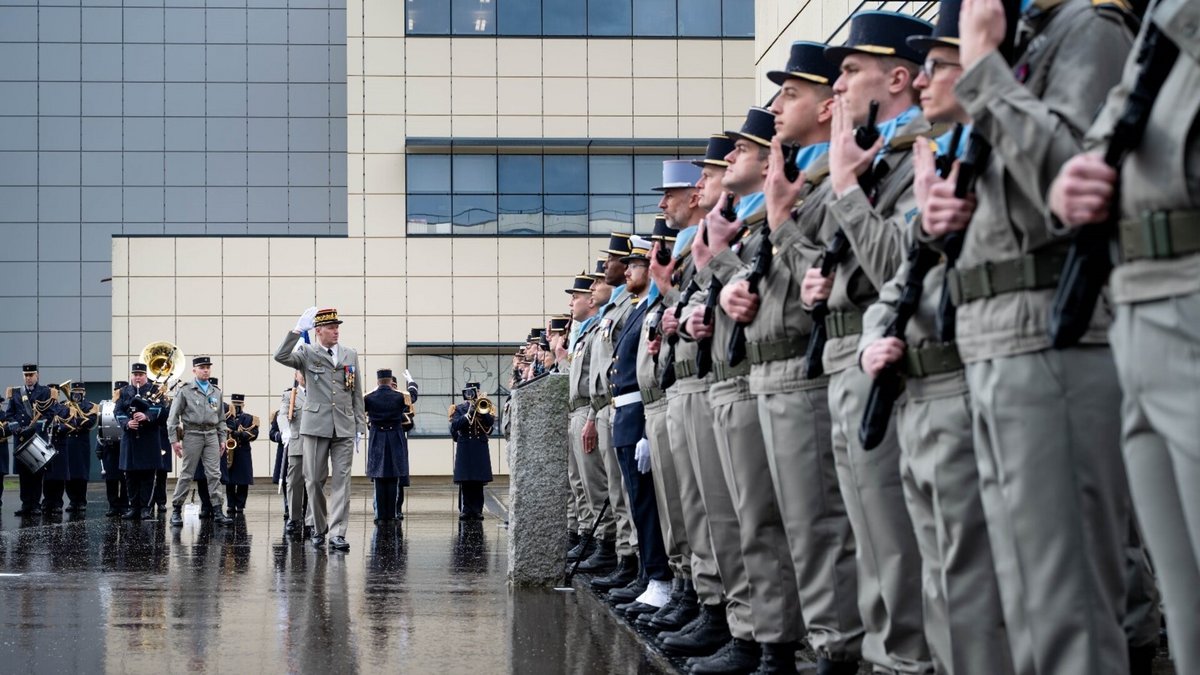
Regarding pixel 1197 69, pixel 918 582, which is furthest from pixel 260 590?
pixel 1197 69

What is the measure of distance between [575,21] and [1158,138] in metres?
34.7

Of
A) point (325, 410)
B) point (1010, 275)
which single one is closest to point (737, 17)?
point (325, 410)

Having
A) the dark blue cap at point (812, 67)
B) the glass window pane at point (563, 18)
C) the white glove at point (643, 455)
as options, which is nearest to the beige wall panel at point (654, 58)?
the glass window pane at point (563, 18)

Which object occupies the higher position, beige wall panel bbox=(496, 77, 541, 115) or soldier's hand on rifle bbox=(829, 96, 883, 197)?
beige wall panel bbox=(496, 77, 541, 115)

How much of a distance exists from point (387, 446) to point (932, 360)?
1622 centimetres

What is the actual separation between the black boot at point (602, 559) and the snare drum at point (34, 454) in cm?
1345

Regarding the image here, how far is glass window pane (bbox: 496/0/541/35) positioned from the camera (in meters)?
37.0

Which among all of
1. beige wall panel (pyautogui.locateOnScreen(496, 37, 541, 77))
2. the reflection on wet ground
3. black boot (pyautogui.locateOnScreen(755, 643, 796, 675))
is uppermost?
beige wall panel (pyautogui.locateOnScreen(496, 37, 541, 77))

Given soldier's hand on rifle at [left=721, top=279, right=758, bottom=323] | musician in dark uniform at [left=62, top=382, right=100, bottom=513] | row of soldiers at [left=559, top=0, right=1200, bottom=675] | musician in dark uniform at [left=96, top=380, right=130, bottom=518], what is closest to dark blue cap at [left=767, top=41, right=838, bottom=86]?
row of soldiers at [left=559, top=0, right=1200, bottom=675]

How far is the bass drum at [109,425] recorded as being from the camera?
Answer: 23.5 metres

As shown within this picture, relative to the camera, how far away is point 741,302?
5973 millimetres

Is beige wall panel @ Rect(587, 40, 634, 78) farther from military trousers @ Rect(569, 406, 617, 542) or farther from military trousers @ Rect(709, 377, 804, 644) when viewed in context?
military trousers @ Rect(709, 377, 804, 644)

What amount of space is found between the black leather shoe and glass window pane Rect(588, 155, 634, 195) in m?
31.0

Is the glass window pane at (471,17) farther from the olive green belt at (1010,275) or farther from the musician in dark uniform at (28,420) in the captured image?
the olive green belt at (1010,275)
